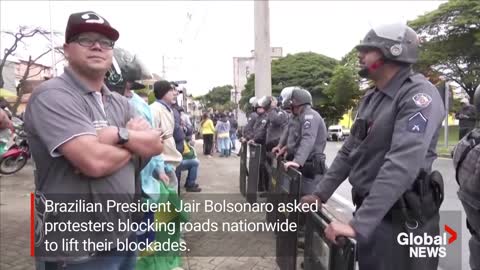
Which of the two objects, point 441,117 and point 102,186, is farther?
point 441,117

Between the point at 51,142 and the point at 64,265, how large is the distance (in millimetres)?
609

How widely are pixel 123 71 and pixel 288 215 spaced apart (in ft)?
6.09

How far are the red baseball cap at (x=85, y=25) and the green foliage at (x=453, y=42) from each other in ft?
82.1

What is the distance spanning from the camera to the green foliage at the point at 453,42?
23.9 metres

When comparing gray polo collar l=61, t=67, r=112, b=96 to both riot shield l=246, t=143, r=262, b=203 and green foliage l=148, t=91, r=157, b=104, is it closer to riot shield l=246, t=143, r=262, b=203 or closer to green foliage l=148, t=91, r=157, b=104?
green foliage l=148, t=91, r=157, b=104

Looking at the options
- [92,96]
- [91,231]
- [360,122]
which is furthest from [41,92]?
[360,122]

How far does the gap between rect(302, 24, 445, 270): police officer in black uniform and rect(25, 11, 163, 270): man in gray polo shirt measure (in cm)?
109

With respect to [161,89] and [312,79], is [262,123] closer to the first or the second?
[161,89]

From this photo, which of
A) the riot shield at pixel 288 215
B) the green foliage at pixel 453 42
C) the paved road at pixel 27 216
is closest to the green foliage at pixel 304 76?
the green foliage at pixel 453 42

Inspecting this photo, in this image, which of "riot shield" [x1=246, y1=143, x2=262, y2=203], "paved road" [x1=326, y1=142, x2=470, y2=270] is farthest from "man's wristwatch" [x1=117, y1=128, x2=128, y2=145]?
"riot shield" [x1=246, y1=143, x2=262, y2=203]

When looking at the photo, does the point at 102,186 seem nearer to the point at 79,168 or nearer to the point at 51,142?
the point at 79,168

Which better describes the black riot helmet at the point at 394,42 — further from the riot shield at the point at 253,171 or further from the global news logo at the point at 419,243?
the riot shield at the point at 253,171

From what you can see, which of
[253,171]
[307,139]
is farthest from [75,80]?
[253,171]

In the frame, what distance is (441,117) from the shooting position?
6.97 feet
